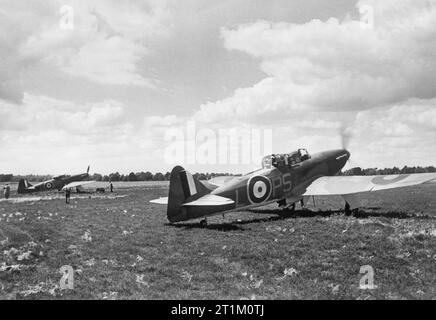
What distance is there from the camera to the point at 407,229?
11.4m

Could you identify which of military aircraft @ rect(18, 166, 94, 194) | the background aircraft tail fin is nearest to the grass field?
the background aircraft tail fin

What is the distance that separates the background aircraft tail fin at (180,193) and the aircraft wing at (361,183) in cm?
612

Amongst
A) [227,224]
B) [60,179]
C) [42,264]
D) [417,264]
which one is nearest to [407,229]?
[417,264]

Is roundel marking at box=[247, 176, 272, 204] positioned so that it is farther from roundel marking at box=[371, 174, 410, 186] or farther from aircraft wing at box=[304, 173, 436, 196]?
roundel marking at box=[371, 174, 410, 186]

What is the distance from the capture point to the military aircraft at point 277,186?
1411 centimetres
